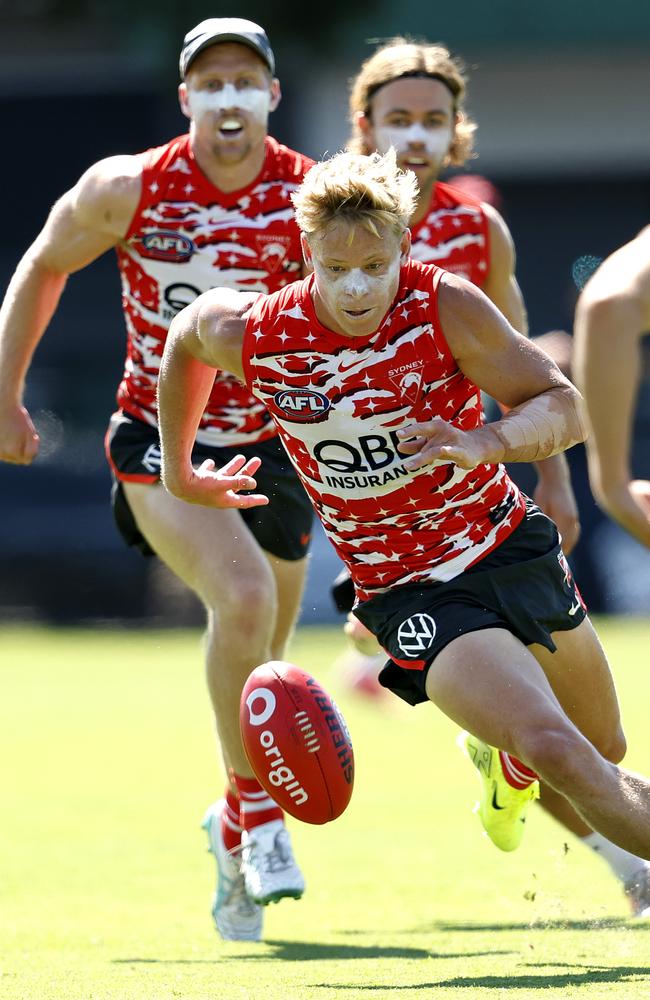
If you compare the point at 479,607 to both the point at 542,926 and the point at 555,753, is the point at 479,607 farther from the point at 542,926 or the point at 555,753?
the point at 542,926

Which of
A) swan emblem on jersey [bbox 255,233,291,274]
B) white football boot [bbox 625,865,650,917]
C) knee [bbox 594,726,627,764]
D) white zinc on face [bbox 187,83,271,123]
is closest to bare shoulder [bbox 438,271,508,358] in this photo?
knee [bbox 594,726,627,764]

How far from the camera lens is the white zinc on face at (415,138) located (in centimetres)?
667

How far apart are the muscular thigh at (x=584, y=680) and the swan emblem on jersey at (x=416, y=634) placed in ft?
1.01

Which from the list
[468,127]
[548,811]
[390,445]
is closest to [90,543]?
[468,127]

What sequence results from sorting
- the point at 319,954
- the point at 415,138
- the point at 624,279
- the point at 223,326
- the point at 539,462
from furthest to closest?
the point at 415,138, the point at 539,462, the point at 319,954, the point at 223,326, the point at 624,279

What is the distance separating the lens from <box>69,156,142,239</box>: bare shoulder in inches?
238

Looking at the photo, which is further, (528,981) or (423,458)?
(528,981)

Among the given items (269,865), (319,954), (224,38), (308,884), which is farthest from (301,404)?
(308,884)

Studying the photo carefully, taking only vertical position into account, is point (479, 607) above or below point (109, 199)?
below

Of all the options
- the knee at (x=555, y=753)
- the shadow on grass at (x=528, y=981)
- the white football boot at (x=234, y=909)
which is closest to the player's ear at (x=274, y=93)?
the white football boot at (x=234, y=909)

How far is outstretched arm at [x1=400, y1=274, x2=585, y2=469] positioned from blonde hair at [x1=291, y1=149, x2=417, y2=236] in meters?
0.25

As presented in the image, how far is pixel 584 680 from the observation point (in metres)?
5.06

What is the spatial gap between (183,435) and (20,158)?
61.3 feet

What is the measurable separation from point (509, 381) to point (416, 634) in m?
0.69
